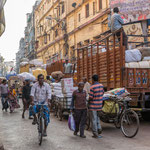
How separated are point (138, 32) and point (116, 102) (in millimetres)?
11616

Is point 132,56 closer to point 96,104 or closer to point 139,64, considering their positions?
point 139,64

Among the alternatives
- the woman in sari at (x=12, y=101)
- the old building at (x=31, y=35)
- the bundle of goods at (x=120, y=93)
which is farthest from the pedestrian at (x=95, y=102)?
the old building at (x=31, y=35)

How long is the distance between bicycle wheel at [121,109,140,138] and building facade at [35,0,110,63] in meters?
14.3

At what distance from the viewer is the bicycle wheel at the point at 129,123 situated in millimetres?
7426

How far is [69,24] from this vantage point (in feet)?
109

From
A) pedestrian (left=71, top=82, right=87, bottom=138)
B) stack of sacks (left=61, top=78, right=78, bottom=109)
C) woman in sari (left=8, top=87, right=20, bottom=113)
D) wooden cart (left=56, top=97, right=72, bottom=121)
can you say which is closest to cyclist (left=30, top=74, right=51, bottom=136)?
pedestrian (left=71, top=82, right=87, bottom=138)

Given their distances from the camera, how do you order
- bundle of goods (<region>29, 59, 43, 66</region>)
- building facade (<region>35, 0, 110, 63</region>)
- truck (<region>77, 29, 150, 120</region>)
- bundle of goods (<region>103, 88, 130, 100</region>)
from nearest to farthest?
1. bundle of goods (<region>103, 88, 130, 100</region>)
2. truck (<region>77, 29, 150, 120</region>)
3. building facade (<region>35, 0, 110, 63</region>)
4. bundle of goods (<region>29, 59, 43, 66</region>)

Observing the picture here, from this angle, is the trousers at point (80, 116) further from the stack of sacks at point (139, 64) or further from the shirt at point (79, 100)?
the stack of sacks at point (139, 64)

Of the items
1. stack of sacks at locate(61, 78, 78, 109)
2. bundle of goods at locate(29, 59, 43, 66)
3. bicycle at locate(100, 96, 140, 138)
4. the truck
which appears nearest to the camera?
bicycle at locate(100, 96, 140, 138)

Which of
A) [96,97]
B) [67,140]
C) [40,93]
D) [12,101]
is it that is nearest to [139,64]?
[96,97]

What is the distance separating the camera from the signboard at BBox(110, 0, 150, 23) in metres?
18.0

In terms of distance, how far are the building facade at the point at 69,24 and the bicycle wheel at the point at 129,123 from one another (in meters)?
14.3

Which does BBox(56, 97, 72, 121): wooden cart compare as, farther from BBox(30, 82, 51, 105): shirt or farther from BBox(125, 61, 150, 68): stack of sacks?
BBox(30, 82, 51, 105): shirt

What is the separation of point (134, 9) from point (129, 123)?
1233 cm
